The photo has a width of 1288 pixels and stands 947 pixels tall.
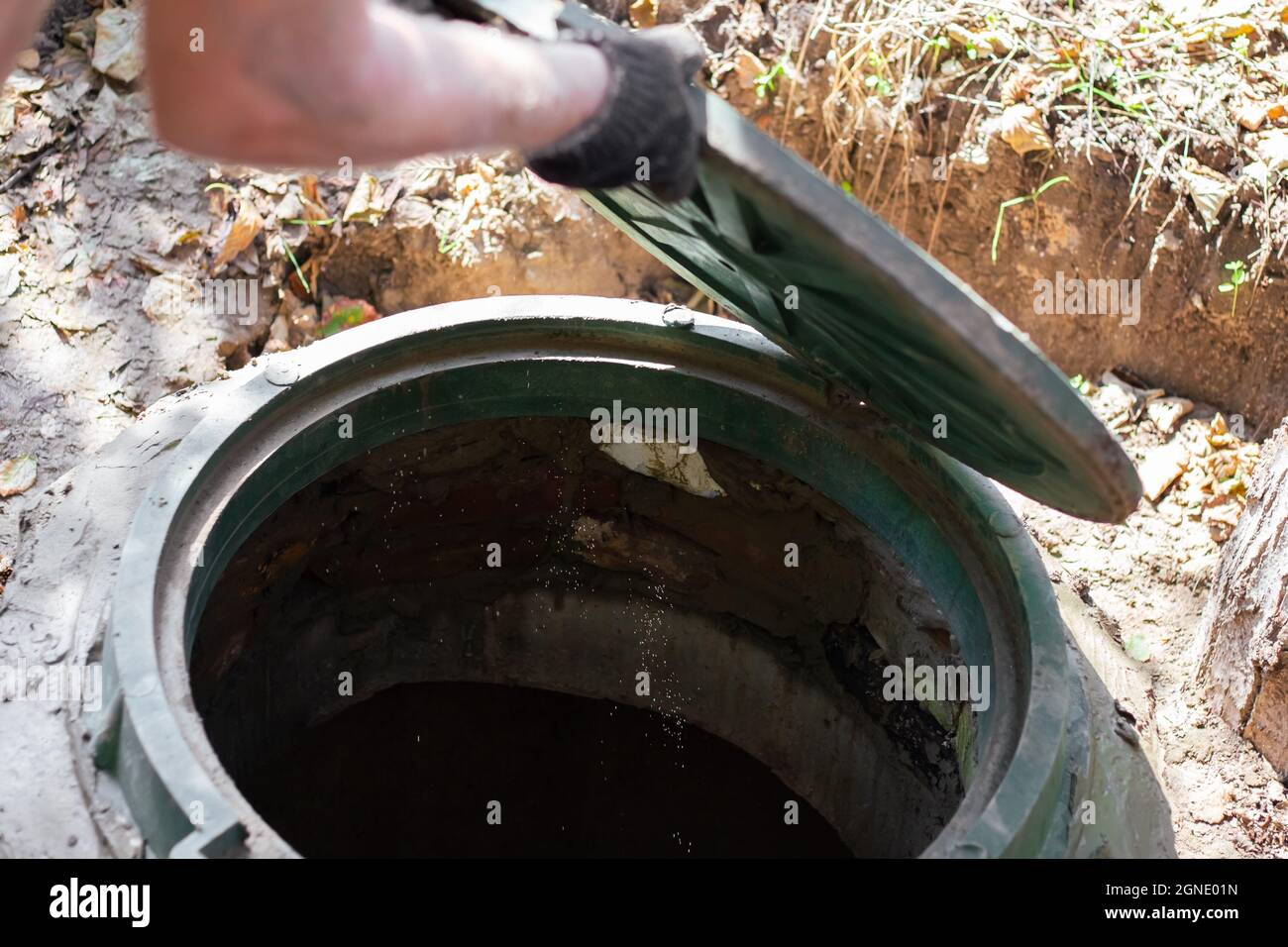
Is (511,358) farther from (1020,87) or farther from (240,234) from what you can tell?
(1020,87)

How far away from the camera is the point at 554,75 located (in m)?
1.59

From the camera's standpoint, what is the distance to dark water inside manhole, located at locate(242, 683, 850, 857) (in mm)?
3451

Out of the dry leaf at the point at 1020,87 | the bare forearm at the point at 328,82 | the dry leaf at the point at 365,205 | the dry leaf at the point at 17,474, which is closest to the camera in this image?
the bare forearm at the point at 328,82

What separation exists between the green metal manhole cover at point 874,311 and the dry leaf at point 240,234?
2111 mm

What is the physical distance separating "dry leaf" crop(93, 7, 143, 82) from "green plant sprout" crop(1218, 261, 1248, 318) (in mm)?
3650

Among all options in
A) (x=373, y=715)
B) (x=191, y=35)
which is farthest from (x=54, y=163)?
(x=191, y=35)

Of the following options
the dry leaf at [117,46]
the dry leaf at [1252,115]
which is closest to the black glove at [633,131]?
the dry leaf at [1252,115]

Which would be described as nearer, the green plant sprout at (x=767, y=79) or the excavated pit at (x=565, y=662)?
the excavated pit at (x=565, y=662)

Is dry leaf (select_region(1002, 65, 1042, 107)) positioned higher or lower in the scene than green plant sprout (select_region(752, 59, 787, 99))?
lower

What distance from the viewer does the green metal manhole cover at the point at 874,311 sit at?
1.69m

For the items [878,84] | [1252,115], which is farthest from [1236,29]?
[878,84]

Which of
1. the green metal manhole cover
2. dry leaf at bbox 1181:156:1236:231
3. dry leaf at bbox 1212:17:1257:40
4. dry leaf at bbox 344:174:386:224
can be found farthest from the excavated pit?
dry leaf at bbox 1212:17:1257:40

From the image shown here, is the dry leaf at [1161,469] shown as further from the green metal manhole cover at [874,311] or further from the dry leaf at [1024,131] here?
the green metal manhole cover at [874,311]

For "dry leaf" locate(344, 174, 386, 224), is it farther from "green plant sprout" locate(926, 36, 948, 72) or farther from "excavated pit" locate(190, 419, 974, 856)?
"green plant sprout" locate(926, 36, 948, 72)
